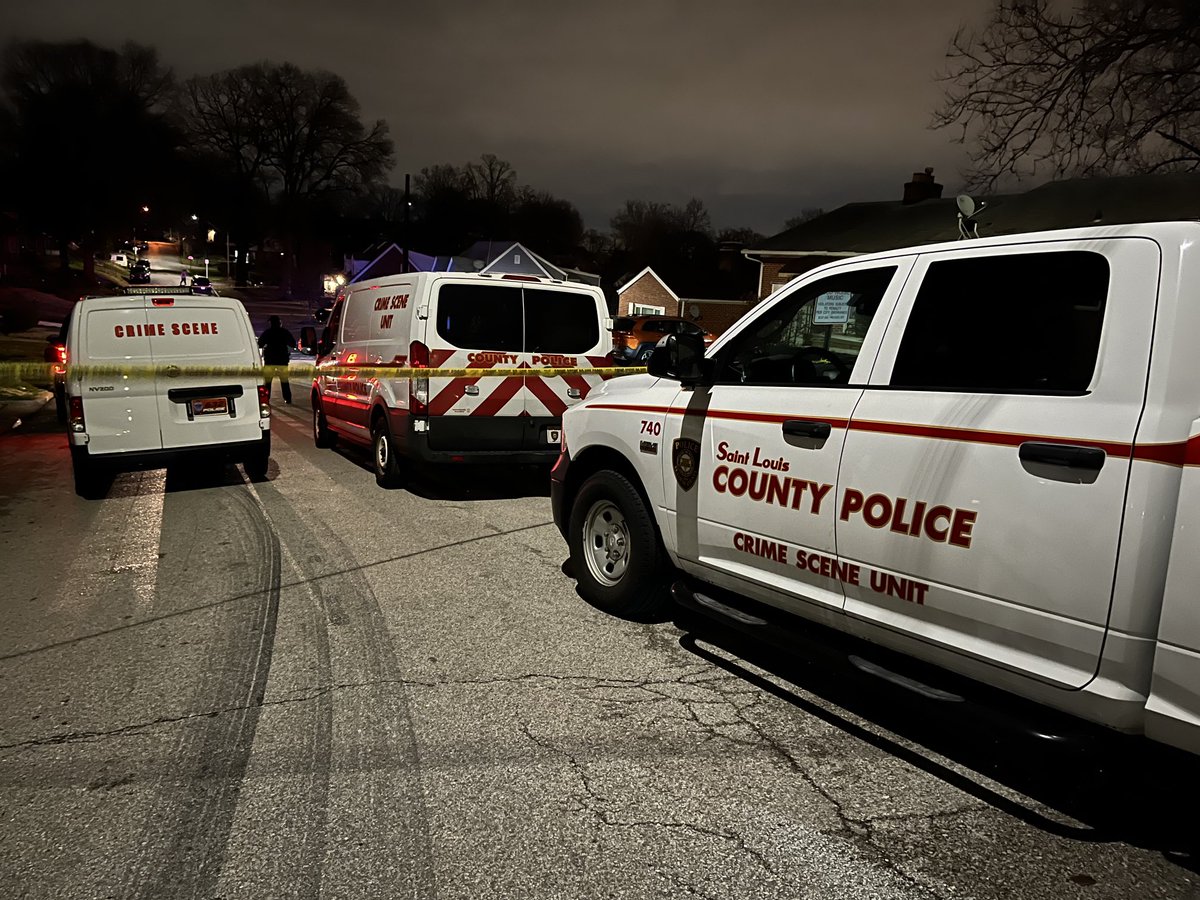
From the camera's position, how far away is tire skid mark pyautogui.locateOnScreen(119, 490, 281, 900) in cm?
248

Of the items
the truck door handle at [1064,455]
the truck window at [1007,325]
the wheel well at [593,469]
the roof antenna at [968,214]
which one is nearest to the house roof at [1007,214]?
the roof antenna at [968,214]

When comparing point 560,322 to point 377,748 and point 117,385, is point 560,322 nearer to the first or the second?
point 117,385

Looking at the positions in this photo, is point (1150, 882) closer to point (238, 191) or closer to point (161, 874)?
point (161, 874)

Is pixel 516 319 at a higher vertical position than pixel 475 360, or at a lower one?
higher

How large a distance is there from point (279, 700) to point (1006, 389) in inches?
128

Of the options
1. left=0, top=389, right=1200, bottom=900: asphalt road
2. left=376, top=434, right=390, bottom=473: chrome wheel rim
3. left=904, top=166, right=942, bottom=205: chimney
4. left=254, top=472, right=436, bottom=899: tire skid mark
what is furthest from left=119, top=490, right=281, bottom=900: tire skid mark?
left=904, top=166, right=942, bottom=205: chimney

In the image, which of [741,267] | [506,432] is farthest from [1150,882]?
[741,267]

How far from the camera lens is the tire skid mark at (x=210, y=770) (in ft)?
8.15

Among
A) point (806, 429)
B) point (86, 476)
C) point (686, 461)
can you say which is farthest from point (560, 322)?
point (806, 429)

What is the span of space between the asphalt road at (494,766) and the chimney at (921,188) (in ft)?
99.4

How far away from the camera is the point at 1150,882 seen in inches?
99.3

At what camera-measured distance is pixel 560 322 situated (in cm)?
804

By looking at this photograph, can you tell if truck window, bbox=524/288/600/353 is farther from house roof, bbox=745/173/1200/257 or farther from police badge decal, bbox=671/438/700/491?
house roof, bbox=745/173/1200/257

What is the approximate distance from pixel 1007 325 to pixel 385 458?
651cm
